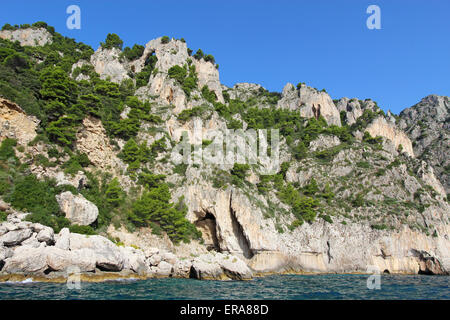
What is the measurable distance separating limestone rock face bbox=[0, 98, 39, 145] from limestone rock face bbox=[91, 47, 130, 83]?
Answer: 116 ft

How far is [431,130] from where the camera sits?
4094 inches

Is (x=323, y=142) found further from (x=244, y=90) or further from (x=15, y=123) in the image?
(x=15, y=123)

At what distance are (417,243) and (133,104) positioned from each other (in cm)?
5785

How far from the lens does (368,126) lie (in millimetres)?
88938

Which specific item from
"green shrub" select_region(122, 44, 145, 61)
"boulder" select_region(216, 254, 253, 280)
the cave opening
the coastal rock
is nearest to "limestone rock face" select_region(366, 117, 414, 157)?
the cave opening

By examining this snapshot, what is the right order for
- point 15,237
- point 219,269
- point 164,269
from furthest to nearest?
point 219,269
point 164,269
point 15,237

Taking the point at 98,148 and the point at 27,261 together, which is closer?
the point at 27,261

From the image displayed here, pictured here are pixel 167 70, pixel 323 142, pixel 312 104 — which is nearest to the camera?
pixel 167 70

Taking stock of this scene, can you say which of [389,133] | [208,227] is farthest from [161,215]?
[389,133]

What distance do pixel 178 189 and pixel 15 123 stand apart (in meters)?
23.1

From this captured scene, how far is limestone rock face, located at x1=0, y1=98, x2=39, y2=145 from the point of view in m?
33.1

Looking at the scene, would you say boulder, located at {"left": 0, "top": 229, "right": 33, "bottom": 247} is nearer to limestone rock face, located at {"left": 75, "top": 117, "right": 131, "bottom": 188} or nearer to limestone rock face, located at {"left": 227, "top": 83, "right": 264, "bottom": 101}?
limestone rock face, located at {"left": 75, "top": 117, "right": 131, "bottom": 188}

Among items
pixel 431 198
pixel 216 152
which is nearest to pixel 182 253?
pixel 216 152
